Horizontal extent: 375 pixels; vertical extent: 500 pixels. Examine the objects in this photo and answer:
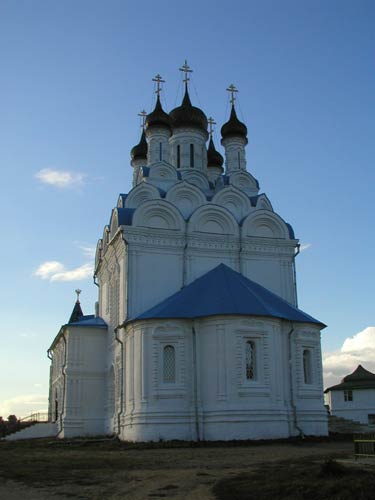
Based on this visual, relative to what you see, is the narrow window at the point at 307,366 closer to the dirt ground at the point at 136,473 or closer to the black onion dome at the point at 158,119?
the dirt ground at the point at 136,473

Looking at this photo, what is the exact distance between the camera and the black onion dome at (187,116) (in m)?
24.2

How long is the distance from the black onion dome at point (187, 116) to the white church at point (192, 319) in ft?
0.15

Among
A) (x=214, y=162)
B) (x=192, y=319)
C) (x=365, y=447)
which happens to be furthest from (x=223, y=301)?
(x=214, y=162)

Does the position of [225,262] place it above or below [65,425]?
above

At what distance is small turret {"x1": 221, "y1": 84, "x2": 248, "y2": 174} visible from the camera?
25.0 m

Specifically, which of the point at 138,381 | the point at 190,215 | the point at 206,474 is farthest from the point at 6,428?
the point at 206,474

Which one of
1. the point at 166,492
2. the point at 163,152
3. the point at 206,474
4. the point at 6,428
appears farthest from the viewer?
the point at 6,428

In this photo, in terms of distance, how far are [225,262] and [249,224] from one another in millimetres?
1727

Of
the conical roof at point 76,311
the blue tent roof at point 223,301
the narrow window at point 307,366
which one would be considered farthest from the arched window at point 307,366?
the conical roof at point 76,311

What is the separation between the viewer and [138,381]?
696 inches

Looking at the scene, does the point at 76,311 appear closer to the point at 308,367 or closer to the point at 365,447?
the point at 308,367

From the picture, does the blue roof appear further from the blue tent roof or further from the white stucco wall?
the white stucco wall

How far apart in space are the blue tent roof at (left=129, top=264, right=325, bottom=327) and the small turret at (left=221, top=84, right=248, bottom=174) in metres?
6.57

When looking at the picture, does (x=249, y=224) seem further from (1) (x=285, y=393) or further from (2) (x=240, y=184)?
(1) (x=285, y=393)
